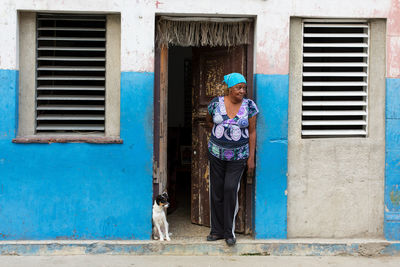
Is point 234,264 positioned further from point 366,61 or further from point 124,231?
point 366,61

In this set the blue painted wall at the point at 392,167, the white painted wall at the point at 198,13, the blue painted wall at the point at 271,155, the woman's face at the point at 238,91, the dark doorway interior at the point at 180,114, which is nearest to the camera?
the woman's face at the point at 238,91

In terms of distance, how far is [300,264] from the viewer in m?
5.00

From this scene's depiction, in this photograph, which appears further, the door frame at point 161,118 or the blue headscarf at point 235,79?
the door frame at point 161,118

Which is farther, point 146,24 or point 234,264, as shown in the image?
point 146,24

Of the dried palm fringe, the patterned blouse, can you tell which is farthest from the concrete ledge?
the dried palm fringe

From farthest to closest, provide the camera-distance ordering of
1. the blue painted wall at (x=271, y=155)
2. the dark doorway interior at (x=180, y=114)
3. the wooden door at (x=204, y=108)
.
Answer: the dark doorway interior at (x=180, y=114), the wooden door at (x=204, y=108), the blue painted wall at (x=271, y=155)

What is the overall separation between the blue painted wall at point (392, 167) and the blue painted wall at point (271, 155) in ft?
4.07

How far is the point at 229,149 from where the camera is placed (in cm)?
519

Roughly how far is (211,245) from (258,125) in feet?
4.92

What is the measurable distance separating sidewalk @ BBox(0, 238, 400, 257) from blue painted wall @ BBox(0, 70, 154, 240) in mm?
161

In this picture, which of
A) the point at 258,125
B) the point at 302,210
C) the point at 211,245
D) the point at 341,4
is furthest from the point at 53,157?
the point at 341,4

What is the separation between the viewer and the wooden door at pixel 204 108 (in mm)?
5738

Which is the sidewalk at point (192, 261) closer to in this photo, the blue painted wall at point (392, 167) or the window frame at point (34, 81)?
the blue painted wall at point (392, 167)

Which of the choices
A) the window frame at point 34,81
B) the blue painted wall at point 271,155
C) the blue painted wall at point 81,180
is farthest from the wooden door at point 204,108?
the window frame at point 34,81
